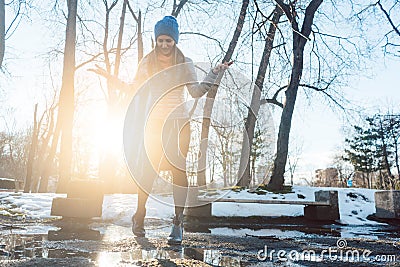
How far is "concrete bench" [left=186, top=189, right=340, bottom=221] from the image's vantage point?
5.93 m

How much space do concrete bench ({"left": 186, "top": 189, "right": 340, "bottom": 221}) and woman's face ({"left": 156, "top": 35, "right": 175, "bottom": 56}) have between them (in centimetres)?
295

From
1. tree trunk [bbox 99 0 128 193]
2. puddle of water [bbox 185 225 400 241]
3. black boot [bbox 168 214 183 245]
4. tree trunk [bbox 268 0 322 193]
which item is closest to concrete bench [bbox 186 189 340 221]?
puddle of water [bbox 185 225 400 241]

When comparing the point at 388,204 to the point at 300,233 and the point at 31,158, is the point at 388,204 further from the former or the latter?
the point at 31,158

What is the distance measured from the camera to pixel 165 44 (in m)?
3.33

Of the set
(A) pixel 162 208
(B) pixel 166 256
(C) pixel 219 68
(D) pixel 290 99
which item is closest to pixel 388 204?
(A) pixel 162 208

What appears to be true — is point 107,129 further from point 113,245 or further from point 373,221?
point 113,245

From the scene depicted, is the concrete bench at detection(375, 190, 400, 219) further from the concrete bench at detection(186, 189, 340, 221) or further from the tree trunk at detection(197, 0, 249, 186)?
the tree trunk at detection(197, 0, 249, 186)

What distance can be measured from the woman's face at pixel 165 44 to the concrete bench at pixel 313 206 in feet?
9.69

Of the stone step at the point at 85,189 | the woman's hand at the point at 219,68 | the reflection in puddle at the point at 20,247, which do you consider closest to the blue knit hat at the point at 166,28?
the woman's hand at the point at 219,68

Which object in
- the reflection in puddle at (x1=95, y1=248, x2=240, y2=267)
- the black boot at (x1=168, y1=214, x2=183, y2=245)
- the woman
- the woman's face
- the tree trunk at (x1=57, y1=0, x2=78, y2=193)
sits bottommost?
the reflection in puddle at (x1=95, y1=248, x2=240, y2=267)

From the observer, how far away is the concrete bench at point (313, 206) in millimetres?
5930

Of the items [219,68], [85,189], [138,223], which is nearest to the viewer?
[219,68]

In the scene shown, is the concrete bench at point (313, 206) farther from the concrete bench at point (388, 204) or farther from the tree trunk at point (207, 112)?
the concrete bench at point (388, 204)

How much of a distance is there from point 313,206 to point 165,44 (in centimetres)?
461
